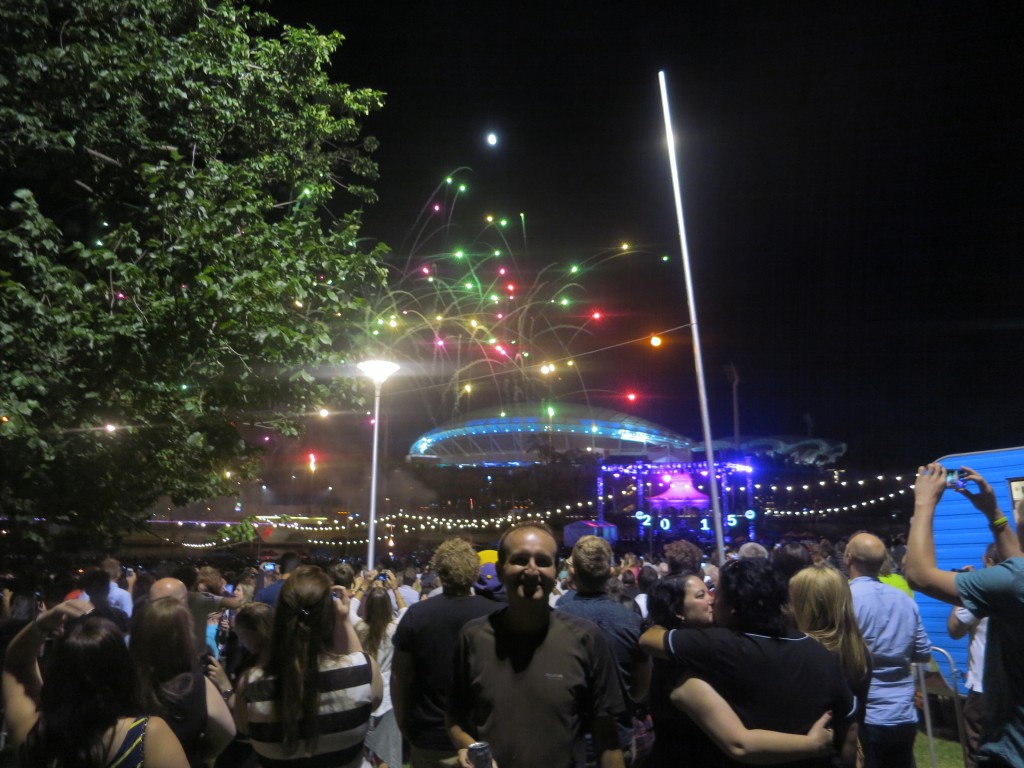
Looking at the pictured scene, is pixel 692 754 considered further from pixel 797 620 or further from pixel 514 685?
pixel 797 620

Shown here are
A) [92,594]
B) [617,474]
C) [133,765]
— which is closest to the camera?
[133,765]

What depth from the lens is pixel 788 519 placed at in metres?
55.5

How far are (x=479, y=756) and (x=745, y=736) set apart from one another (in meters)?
0.95

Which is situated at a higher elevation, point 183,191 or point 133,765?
point 183,191

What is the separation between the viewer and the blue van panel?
319 inches

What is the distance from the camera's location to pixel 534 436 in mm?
53531

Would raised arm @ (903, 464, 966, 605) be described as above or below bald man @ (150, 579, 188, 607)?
above

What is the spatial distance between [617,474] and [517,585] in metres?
33.9

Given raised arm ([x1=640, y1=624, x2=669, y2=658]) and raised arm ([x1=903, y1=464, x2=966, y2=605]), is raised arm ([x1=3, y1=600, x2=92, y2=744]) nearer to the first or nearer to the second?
raised arm ([x1=640, y1=624, x2=669, y2=658])

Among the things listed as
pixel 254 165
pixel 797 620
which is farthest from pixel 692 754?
pixel 254 165

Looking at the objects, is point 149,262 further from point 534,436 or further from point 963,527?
point 534,436

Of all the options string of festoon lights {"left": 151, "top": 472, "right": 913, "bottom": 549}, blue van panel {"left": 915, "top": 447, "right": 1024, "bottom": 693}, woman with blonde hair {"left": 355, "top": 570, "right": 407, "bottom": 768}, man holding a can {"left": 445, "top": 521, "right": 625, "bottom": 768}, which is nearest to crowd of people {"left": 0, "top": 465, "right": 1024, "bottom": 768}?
man holding a can {"left": 445, "top": 521, "right": 625, "bottom": 768}

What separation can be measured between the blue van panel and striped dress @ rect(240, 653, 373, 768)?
22.2 feet

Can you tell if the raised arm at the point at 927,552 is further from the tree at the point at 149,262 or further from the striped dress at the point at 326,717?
the tree at the point at 149,262
